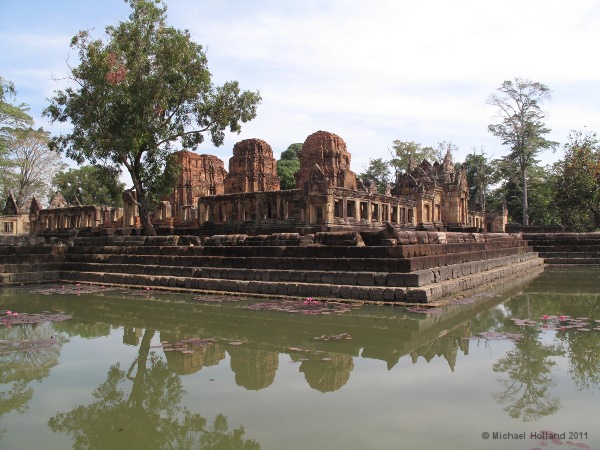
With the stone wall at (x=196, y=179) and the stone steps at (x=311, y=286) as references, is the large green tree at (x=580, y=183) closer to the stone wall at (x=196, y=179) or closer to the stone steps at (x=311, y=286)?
the stone steps at (x=311, y=286)

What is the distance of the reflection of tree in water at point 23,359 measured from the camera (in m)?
4.50

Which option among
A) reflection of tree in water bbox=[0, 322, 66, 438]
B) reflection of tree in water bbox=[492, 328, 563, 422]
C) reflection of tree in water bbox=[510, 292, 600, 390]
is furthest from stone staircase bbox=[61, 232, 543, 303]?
reflection of tree in water bbox=[0, 322, 66, 438]

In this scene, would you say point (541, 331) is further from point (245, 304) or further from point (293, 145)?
point (293, 145)

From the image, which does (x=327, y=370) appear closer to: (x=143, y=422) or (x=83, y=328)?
(x=143, y=422)

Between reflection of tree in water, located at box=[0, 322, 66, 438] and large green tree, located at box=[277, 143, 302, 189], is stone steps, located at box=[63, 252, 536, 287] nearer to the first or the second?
reflection of tree in water, located at box=[0, 322, 66, 438]

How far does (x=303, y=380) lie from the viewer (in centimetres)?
486

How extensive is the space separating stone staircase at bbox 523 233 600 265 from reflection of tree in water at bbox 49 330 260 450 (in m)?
20.3

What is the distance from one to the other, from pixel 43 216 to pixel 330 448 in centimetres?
3546

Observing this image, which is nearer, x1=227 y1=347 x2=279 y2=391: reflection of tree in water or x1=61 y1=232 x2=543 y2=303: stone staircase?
x1=227 y1=347 x2=279 y2=391: reflection of tree in water

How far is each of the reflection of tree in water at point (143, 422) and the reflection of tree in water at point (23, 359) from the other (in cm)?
68

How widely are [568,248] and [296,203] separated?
12537 millimetres

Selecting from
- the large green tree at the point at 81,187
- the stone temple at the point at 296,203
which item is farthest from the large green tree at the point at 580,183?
the large green tree at the point at 81,187

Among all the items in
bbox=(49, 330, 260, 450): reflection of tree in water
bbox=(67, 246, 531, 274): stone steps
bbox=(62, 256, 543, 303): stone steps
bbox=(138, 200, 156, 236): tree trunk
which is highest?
bbox=(138, 200, 156, 236): tree trunk

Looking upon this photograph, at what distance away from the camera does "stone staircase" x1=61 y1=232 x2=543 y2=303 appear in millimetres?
9586
